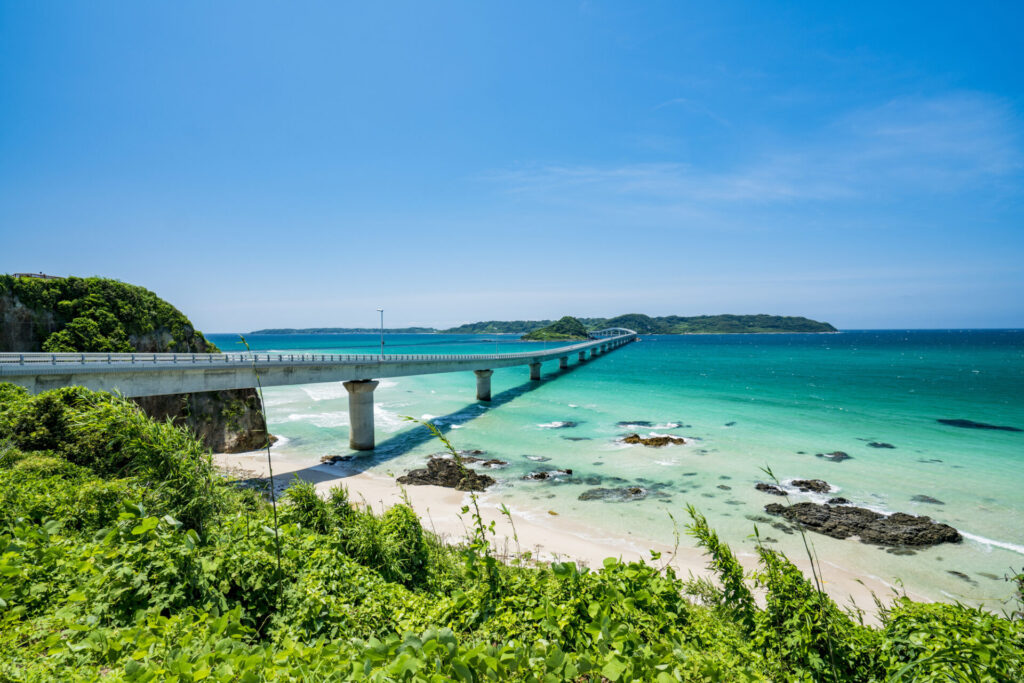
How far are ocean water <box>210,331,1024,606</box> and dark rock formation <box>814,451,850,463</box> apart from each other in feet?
2.40

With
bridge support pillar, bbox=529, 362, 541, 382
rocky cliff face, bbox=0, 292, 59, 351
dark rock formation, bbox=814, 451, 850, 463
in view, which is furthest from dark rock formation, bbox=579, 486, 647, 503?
bridge support pillar, bbox=529, 362, 541, 382

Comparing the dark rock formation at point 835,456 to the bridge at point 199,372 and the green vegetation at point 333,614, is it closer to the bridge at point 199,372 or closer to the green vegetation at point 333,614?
the green vegetation at point 333,614

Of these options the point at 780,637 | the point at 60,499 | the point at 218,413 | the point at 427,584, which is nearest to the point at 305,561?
the point at 427,584

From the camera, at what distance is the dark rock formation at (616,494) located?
23234 mm

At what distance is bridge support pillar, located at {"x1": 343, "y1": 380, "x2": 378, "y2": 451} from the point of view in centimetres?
3388

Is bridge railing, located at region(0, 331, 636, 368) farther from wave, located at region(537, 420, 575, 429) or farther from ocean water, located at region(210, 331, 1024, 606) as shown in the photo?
wave, located at region(537, 420, 575, 429)

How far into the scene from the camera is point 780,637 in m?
5.62

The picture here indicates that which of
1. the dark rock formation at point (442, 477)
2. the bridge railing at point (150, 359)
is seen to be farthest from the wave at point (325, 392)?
the dark rock formation at point (442, 477)

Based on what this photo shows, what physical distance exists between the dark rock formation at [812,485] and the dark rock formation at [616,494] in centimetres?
934

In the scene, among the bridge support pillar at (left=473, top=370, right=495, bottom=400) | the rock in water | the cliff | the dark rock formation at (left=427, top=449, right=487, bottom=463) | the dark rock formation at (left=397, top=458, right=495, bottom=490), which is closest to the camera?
the rock in water

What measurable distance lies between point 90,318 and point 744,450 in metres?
49.8

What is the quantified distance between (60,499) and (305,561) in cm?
450

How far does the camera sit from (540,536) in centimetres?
1848

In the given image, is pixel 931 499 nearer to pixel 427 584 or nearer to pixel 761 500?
pixel 761 500
